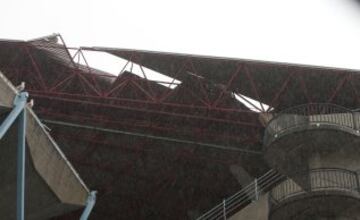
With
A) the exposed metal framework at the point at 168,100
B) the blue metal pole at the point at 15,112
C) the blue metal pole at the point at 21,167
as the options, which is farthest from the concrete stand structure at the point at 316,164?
the blue metal pole at the point at 15,112

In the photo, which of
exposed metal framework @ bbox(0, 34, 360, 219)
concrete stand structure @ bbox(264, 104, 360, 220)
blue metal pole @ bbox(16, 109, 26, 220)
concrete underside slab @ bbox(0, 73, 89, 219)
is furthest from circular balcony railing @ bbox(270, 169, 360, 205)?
blue metal pole @ bbox(16, 109, 26, 220)

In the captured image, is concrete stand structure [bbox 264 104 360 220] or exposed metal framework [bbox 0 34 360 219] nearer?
concrete stand structure [bbox 264 104 360 220]

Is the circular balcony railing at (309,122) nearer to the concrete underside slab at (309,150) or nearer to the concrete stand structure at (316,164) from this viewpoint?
the concrete stand structure at (316,164)

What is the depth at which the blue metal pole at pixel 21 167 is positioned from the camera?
602 inches

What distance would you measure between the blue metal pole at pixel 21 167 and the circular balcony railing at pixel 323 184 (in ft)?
30.5

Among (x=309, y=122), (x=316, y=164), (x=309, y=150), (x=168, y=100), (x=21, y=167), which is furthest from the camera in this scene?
(x=168, y=100)

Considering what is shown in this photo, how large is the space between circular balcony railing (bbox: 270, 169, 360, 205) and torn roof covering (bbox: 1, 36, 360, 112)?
5.45 meters

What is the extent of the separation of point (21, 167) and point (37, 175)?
2.29m

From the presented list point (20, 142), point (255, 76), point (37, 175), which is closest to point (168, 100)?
point (255, 76)

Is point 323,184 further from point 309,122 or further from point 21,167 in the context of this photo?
point 21,167

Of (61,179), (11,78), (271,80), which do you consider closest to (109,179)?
(11,78)

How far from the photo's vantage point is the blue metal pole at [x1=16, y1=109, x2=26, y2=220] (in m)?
15.3

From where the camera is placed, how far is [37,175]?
17641mm

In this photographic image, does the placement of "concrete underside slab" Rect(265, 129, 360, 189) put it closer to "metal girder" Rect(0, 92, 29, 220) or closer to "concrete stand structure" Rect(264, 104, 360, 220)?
"concrete stand structure" Rect(264, 104, 360, 220)
